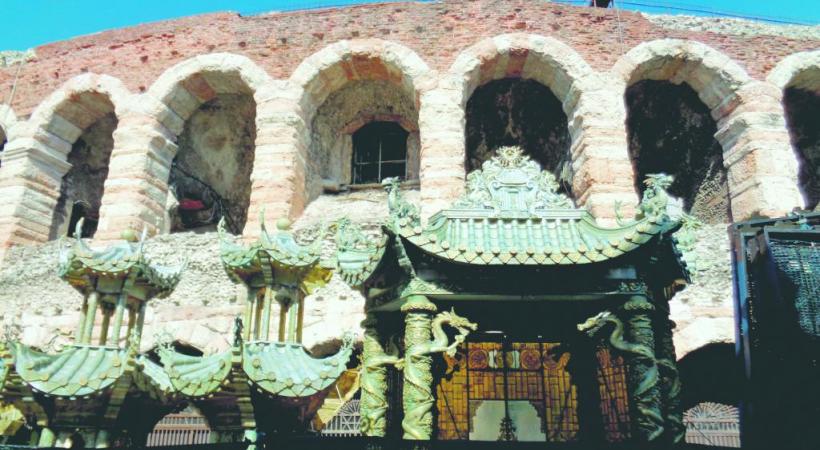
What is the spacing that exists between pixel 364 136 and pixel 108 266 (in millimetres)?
9186

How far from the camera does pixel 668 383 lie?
468cm

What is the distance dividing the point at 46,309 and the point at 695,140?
12.5 m

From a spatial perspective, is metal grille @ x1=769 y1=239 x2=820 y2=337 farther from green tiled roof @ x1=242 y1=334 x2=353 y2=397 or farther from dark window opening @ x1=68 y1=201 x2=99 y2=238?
dark window opening @ x1=68 y1=201 x2=99 y2=238

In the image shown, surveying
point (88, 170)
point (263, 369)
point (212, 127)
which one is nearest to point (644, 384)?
point (263, 369)

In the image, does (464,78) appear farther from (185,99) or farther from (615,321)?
(615,321)

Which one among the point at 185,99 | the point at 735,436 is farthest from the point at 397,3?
the point at 735,436

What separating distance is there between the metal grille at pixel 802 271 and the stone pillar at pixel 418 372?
163 inches

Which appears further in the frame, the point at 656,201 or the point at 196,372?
the point at 196,372

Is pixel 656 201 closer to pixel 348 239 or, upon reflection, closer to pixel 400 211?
pixel 400 211

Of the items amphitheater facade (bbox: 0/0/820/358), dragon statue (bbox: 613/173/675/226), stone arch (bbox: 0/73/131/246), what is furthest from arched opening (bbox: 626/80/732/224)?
stone arch (bbox: 0/73/131/246)

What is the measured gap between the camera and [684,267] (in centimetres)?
484

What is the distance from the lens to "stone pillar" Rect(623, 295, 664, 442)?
14.0 ft

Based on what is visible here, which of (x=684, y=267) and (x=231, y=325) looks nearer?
(x=684, y=267)

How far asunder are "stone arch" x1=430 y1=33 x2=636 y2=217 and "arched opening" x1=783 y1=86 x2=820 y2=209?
489 cm
